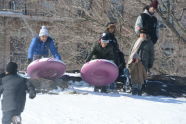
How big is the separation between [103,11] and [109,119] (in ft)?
39.6

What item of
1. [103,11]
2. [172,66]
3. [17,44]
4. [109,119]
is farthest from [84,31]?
[109,119]

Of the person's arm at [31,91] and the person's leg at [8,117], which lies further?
the person's arm at [31,91]

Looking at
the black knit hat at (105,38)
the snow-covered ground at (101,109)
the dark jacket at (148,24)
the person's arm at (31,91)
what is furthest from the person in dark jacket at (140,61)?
the person's arm at (31,91)

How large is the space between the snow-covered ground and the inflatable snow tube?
68 centimetres

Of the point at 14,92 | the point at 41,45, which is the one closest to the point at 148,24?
the point at 41,45

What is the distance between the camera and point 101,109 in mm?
9305

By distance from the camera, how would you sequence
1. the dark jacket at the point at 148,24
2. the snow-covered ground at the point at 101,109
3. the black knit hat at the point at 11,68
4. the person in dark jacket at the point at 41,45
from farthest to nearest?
the dark jacket at the point at 148,24 → the person in dark jacket at the point at 41,45 → the snow-covered ground at the point at 101,109 → the black knit hat at the point at 11,68

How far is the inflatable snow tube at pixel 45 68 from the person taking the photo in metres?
11.2

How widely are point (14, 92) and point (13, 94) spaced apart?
0.04m

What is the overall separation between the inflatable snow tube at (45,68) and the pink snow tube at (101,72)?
62 centimetres

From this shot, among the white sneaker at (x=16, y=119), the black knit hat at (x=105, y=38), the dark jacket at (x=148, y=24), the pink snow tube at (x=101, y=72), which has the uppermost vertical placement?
the dark jacket at (x=148, y=24)

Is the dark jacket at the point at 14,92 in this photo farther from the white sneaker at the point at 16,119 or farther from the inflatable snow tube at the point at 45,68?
A: the inflatable snow tube at the point at 45,68

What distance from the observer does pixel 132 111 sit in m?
9.29

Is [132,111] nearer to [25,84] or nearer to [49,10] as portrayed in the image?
[25,84]
